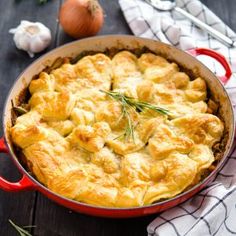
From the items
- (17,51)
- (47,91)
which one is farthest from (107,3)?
(47,91)

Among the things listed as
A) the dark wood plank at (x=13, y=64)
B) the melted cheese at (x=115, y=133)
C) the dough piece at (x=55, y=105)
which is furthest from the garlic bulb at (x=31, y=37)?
the dough piece at (x=55, y=105)

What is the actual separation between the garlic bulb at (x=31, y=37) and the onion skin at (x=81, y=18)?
0.13 metres

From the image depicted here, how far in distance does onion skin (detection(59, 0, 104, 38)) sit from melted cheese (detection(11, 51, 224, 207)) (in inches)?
18.4

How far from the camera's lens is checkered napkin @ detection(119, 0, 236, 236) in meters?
1.99

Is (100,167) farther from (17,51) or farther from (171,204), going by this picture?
(17,51)

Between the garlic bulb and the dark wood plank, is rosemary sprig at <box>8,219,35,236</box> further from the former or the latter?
the garlic bulb

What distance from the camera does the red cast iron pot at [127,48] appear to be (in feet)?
6.20

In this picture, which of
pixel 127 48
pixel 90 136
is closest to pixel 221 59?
pixel 127 48

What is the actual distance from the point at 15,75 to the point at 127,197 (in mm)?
1287

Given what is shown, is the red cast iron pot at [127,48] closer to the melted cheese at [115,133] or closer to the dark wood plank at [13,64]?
the melted cheese at [115,133]

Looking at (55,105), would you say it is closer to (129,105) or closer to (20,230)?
(129,105)

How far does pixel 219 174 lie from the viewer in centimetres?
230

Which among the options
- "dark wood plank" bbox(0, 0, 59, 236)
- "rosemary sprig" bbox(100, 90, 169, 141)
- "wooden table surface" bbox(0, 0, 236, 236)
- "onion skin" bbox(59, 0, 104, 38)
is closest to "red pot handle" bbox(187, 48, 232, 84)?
"rosemary sprig" bbox(100, 90, 169, 141)

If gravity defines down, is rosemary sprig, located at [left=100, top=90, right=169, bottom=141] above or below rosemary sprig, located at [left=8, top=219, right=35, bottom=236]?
above
